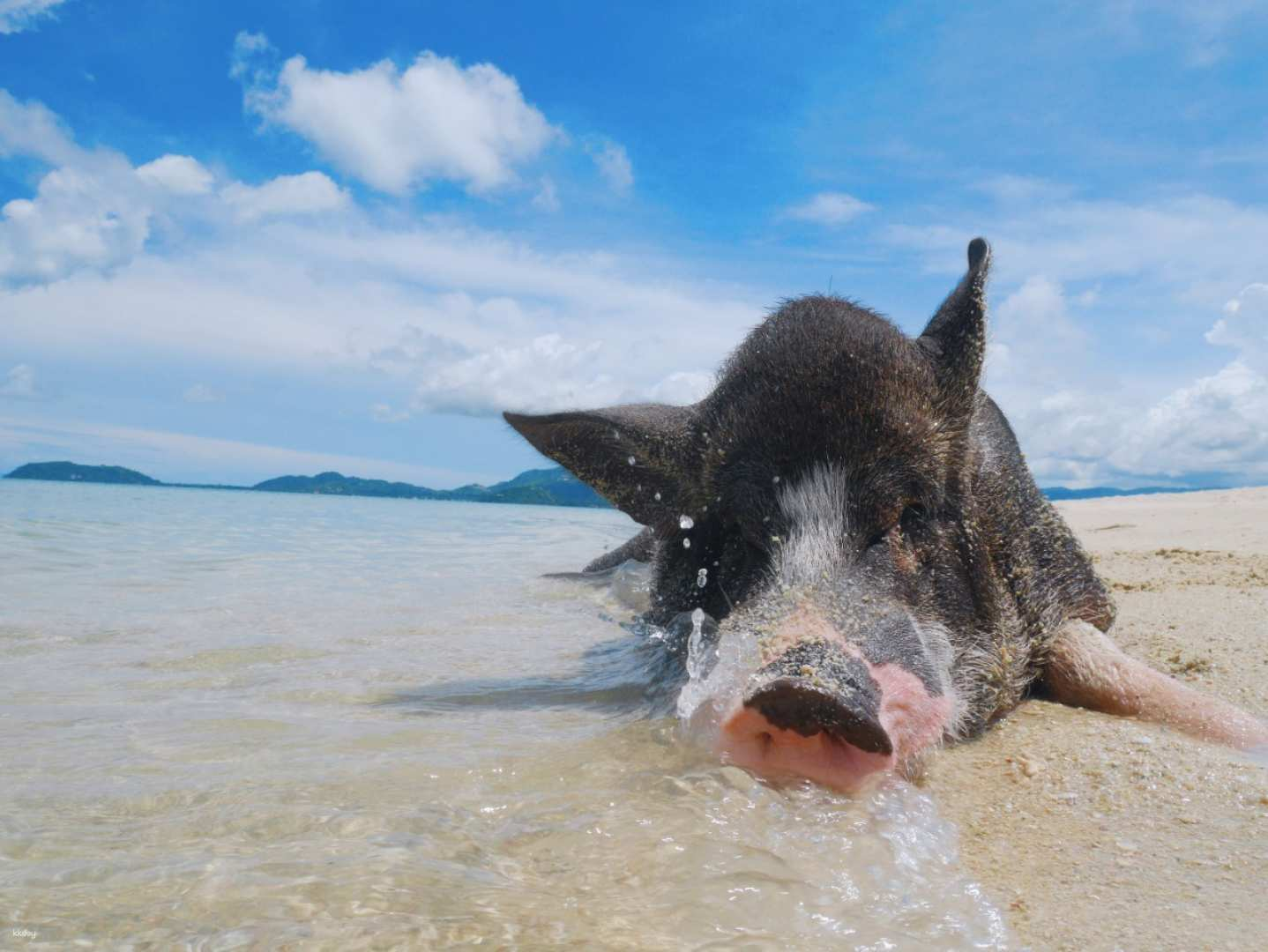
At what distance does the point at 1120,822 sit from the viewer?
2920 millimetres

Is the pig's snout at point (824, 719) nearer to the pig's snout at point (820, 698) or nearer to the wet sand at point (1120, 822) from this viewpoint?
the pig's snout at point (820, 698)

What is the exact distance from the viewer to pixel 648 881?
2.35 m

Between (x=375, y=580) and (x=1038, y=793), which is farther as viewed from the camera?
(x=375, y=580)

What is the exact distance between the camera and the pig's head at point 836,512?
10.2 feet

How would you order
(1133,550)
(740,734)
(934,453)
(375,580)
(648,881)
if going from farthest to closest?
(1133,550), (375,580), (934,453), (740,734), (648,881)

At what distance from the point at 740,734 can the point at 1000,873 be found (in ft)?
2.84

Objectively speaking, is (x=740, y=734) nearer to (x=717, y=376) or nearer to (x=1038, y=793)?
(x=1038, y=793)

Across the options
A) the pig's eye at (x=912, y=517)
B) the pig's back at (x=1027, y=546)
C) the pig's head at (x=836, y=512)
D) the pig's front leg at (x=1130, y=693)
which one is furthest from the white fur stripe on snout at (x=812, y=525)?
the pig's front leg at (x=1130, y=693)

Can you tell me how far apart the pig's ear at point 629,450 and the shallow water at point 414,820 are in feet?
3.42

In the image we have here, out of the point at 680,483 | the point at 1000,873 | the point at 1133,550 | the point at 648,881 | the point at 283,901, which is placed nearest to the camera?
the point at 283,901

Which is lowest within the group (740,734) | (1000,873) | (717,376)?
(1000,873)

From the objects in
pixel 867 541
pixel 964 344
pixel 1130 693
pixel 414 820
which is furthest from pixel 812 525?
pixel 414 820

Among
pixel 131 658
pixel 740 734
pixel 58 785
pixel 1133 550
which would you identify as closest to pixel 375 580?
pixel 131 658

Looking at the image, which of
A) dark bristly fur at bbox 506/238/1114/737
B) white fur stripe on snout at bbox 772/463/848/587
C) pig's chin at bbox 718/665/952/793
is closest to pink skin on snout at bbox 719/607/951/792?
pig's chin at bbox 718/665/952/793
